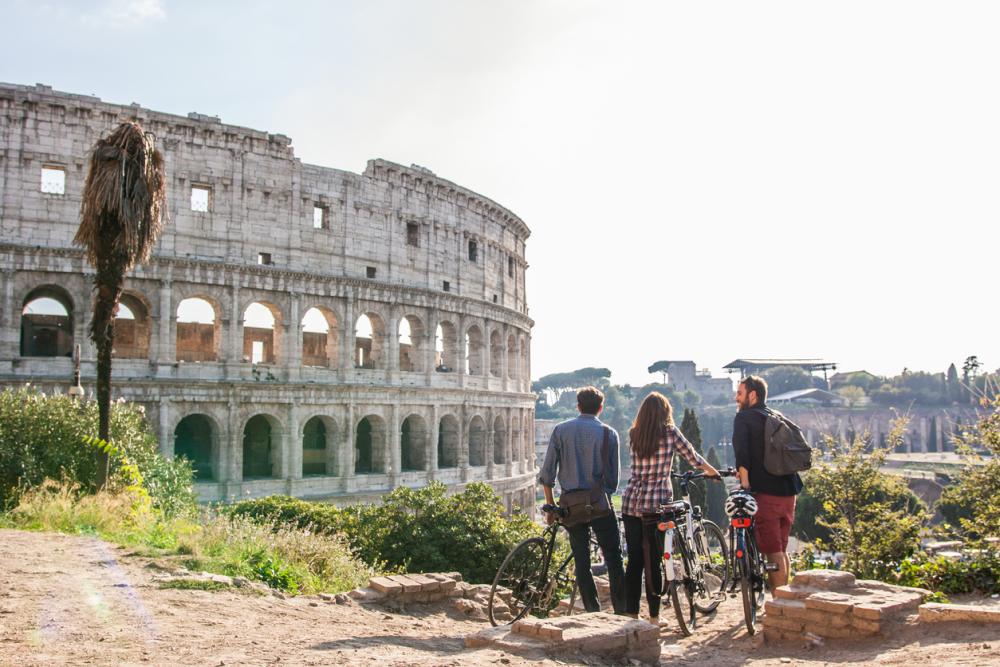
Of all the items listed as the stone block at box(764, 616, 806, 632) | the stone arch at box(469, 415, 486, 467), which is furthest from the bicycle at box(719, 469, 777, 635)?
the stone arch at box(469, 415, 486, 467)

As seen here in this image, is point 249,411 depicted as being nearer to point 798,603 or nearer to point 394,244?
point 394,244

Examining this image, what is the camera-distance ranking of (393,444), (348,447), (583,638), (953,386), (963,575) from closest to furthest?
(583,638) < (963,575) < (348,447) < (393,444) < (953,386)

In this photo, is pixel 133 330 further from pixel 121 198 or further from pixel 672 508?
pixel 672 508

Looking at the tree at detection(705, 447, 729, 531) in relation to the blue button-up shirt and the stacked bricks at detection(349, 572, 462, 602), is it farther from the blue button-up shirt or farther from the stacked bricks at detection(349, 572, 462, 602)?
→ the blue button-up shirt

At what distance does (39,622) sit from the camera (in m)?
5.89

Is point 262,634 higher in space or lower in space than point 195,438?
lower

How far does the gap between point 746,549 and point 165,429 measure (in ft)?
65.4

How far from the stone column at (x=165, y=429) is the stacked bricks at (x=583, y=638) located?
1903 cm

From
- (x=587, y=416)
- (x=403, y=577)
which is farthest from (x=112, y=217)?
(x=587, y=416)

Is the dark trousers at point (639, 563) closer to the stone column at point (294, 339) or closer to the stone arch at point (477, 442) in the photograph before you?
the stone column at point (294, 339)

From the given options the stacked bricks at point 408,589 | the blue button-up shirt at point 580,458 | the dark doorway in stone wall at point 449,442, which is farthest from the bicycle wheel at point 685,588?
the dark doorway in stone wall at point 449,442

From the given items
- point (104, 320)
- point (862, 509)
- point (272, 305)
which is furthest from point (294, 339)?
point (862, 509)

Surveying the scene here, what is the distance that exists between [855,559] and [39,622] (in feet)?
28.1

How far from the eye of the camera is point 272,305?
82.8 ft
